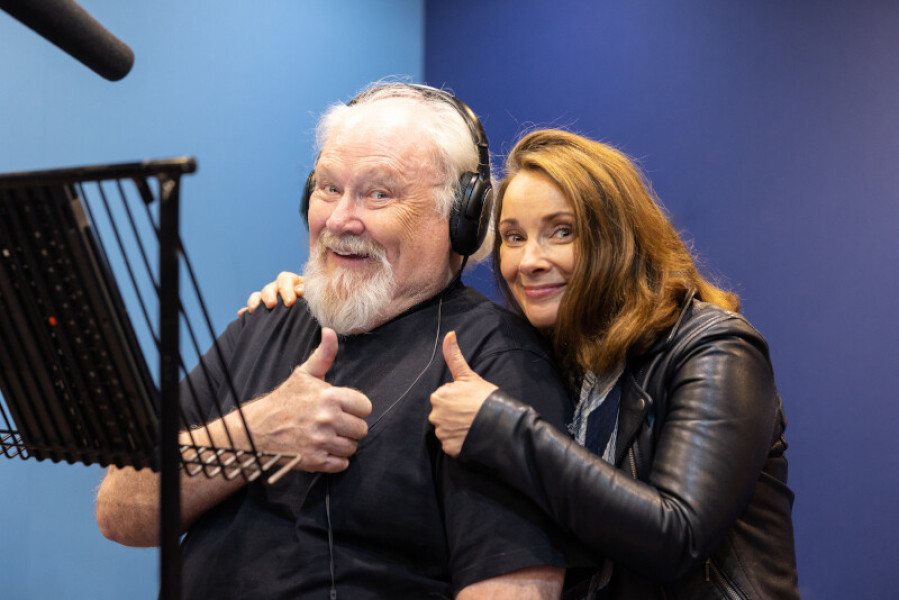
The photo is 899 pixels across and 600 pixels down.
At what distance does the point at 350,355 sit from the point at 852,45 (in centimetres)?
149

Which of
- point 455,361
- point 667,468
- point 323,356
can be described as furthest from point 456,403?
point 667,468

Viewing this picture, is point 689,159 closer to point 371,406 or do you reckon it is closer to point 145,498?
point 371,406

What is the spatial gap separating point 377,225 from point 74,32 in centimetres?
75

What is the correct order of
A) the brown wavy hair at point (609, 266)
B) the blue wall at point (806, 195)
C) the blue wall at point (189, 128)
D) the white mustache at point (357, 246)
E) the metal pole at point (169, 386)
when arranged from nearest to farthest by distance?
the metal pole at point (169, 386) < the brown wavy hair at point (609, 266) < the white mustache at point (357, 246) < the blue wall at point (189, 128) < the blue wall at point (806, 195)

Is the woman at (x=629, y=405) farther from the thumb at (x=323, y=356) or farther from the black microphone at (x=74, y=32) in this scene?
the black microphone at (x=74, y=32)

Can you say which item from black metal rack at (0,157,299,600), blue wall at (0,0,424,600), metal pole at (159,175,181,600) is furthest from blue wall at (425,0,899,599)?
metal pole at (159,175,181,600)

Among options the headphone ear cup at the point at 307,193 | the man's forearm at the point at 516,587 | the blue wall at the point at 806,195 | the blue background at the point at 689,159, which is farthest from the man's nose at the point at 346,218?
the blue wall at the point at 806,195

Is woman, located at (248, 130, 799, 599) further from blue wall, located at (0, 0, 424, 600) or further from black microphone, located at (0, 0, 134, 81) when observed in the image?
blue wall, located at (0, 0, 424, 600)

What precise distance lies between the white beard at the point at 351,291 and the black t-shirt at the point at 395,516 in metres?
0.08

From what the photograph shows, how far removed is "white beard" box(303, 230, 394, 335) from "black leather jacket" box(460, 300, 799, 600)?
348 mm

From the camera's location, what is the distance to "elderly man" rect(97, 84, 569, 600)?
113 cm

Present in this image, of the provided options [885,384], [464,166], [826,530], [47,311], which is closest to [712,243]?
[885,384]

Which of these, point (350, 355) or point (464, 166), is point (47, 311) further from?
point (464, 166)

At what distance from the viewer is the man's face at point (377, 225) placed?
1.40 meters
